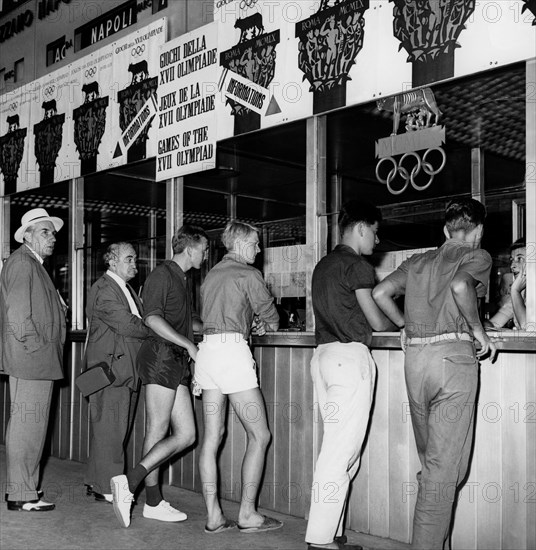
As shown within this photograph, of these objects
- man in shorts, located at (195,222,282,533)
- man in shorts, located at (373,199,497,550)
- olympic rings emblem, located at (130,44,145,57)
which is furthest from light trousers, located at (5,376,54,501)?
olympic rings emblem, located at (130,44,145,57)

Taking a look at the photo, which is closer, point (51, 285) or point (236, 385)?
point (236, 385)

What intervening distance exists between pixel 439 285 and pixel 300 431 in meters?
1.60

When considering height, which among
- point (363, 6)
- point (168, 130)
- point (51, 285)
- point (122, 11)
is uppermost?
point (122, 11)

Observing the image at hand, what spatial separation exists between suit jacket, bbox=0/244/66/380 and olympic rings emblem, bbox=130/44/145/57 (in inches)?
86.6

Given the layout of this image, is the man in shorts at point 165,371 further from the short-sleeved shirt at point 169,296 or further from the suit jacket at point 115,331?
the suit jacket at point 115,331

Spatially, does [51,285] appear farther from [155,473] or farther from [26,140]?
[26,140]

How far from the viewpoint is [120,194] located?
334 inches

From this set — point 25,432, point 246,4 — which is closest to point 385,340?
point 25,432

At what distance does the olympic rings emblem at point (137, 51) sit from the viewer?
21.1 ft

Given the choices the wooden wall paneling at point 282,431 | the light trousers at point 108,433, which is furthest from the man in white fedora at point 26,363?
the wooden wall paneling at point 282,431

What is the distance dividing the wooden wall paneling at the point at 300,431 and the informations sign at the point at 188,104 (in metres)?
1.69

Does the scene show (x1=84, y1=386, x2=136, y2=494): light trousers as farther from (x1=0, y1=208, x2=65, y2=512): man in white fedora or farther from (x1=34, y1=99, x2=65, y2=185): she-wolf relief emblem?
(x1=34, y1=99, x2=65, y2=185): she-wolf relief emblem

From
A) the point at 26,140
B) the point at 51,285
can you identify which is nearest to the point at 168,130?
the point at 51,285

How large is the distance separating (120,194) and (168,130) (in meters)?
2.55
